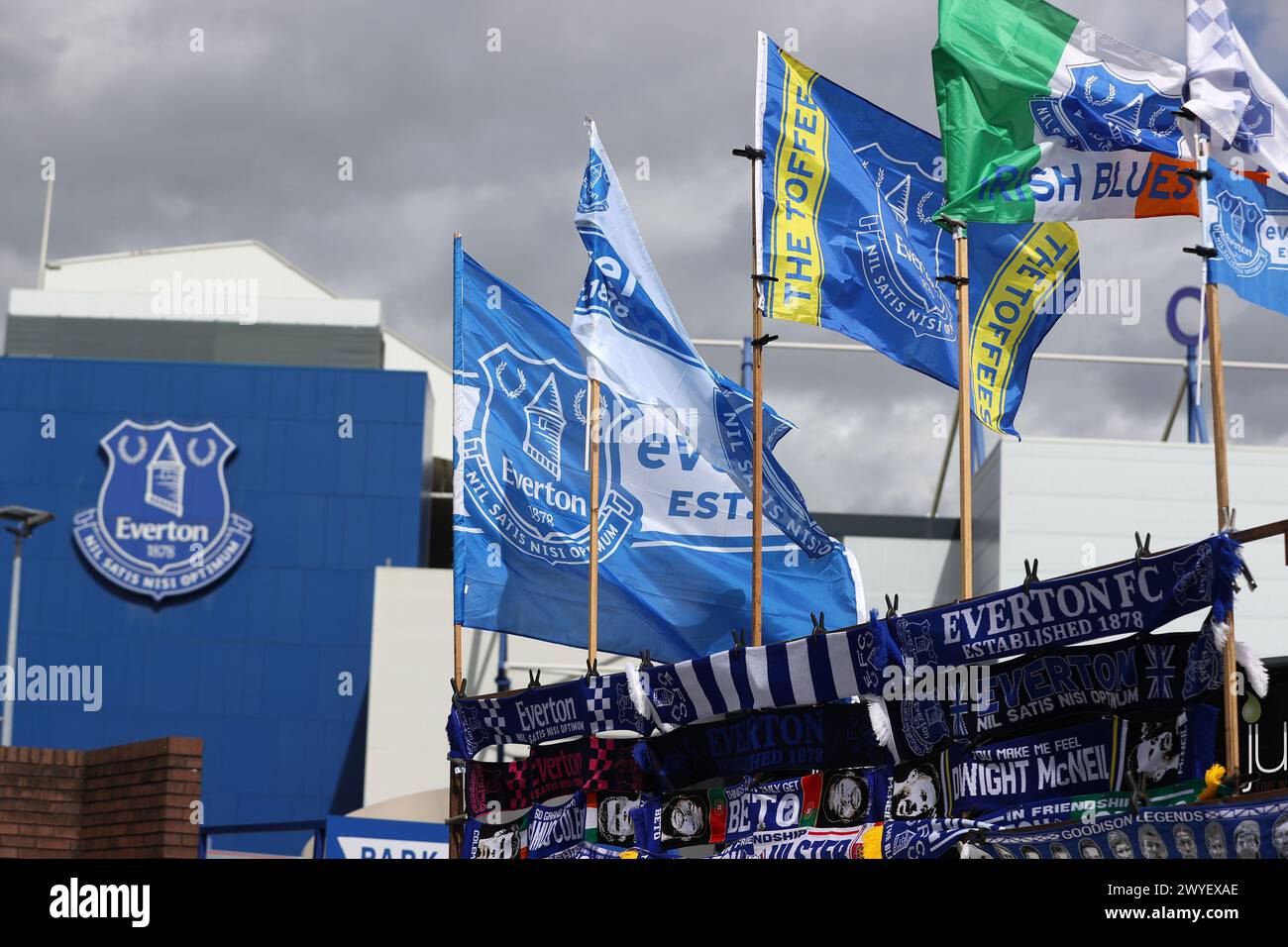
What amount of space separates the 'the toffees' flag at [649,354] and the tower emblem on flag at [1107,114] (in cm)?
551

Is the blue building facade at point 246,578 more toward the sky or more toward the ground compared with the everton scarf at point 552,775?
more toward the sky

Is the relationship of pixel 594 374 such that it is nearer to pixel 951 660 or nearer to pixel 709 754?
pixel 709 754

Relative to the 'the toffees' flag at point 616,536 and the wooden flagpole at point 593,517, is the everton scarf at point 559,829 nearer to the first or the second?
the wooden flagpole at point 593,517

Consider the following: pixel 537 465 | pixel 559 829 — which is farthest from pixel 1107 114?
pixel 559 829

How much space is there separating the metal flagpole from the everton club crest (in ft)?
106

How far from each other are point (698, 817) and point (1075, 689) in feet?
14.7

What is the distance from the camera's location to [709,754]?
1748 cm

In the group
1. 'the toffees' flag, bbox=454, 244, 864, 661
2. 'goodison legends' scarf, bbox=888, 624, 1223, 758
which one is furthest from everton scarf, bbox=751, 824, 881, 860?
'the toffees' flag, bbox=454, 244, 864, 661

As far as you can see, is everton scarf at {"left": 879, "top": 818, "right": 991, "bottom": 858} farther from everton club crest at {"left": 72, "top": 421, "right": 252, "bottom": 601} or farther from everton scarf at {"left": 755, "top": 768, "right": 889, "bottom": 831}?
everton club crest at {"left": 72, "top": 421, "right": 252, "bottom": 601}

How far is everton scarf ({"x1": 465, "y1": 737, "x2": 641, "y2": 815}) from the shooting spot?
18188 mm

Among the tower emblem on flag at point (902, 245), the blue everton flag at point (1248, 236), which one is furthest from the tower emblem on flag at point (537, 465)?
the blue everton flag at point (1248, 236)

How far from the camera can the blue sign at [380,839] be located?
1006 inches

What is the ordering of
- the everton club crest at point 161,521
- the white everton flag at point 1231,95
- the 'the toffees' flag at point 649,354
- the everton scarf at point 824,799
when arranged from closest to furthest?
the white everton flag at point 1231,95, the everton scarf at point 824,799, the 'the toffees' flag at point 649,354, the everton club crest at point 161,521
